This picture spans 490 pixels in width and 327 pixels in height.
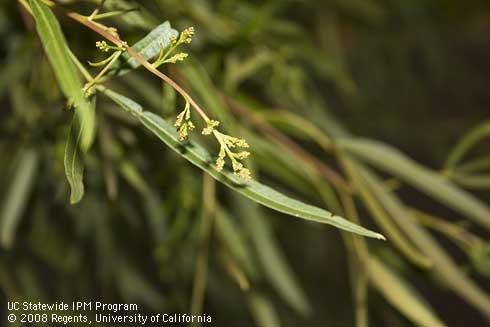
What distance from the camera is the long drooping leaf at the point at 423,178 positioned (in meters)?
0.56

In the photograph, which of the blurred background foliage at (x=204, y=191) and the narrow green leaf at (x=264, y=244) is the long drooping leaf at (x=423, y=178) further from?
the narrow green leaf at (x=264, y=244)

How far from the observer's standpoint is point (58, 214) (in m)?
0.71

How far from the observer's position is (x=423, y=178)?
1.85 ft

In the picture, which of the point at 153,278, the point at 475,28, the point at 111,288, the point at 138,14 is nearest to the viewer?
the point at 138,14

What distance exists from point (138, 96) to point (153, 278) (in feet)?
0.86

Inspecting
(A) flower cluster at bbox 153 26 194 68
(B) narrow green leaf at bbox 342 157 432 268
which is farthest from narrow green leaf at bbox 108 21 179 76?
(B) narrow green leaf at bbox 342 157 432 268

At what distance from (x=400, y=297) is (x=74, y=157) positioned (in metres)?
0.34

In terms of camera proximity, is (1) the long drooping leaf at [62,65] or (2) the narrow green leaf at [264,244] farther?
(2) the narrow green leaf at [264,244]

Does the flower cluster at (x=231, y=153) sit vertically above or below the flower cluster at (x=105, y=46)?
below

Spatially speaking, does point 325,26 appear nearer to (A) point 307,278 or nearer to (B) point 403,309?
(A) point 307,278

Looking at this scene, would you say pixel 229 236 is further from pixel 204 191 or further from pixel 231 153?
pixel 231 153

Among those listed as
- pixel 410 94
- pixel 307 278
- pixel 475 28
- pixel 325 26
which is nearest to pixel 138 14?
pixel 325 26

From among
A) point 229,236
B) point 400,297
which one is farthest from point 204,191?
point 400,297

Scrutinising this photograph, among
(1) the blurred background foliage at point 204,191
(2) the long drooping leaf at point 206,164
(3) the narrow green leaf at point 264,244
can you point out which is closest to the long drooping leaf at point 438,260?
(1) the blurred background foliage at point 204,191
